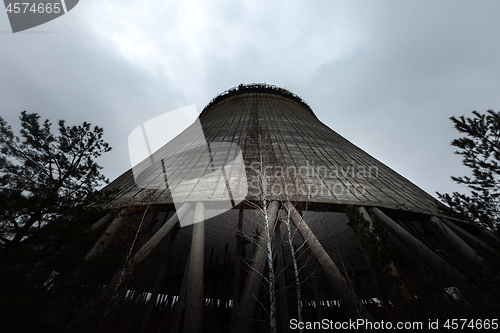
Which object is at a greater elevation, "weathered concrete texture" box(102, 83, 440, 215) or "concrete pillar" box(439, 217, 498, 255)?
"weathered concrete texture" box(102, 83, 440, 215)

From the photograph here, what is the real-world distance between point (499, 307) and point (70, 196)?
8.06 metres

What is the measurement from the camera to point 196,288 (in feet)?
13.3

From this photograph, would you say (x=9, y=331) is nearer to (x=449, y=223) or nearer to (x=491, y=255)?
(x=491, y=255)

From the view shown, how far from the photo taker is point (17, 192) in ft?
12.0

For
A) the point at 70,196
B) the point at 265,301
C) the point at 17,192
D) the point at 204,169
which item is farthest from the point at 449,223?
the point at 17,192

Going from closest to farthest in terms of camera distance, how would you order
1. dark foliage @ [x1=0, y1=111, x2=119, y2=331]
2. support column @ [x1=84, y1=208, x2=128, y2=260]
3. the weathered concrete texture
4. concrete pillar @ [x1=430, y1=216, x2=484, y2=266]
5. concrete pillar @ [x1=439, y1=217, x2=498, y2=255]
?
dark foliage @ [x1=0, y1=111, x2=119, y2=331]
support column @ [x1=84, y1=208, x2=128, y2=260]
concrete pillar @ [x1=430, y1=216, x2=484, y2=266]
concrete pillar @ [x1=439, y1=217, x2=498, y2=255]
the weathered concrete texture

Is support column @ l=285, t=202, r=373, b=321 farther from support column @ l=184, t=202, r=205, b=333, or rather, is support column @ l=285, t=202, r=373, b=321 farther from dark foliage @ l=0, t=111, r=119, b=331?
dark foliage @ l=0, t=111, r=119, b=331

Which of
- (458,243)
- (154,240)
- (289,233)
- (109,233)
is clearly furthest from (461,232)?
(109,233)

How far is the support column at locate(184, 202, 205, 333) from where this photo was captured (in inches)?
139

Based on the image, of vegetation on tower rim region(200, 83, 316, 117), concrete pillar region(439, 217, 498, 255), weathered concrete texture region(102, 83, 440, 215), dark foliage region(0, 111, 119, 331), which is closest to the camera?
dark foliage region(0, 111, 119, 331)

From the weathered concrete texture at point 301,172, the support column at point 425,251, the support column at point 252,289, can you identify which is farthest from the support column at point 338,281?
the support column at point 425,251

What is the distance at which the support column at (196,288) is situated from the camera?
11.6 ft

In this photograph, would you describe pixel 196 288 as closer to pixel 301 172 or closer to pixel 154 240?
pixel 154 240

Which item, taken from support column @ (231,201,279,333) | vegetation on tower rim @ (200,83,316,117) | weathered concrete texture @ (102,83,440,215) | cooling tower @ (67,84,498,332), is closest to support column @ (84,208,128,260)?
cooling tower @ (67,84,498,332)
